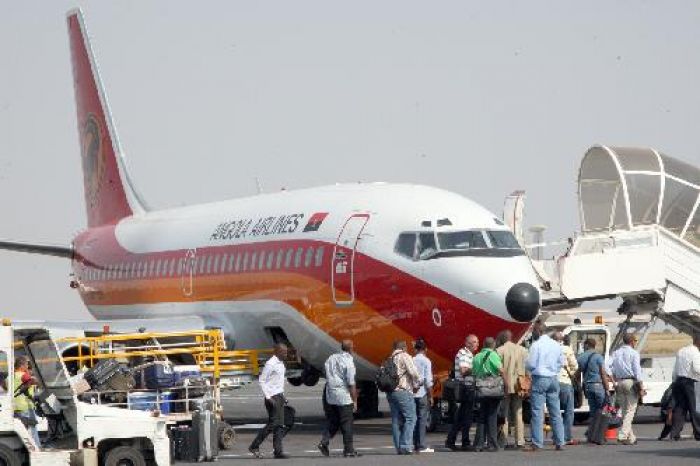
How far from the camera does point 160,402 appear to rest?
24.5 m

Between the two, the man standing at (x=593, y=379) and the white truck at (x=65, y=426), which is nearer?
the white truck at (x=65, y=426)

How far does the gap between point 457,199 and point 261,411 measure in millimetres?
12706

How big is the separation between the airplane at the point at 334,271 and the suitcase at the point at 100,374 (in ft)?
18.7

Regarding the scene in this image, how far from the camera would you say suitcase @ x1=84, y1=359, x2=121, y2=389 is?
76.9 ft

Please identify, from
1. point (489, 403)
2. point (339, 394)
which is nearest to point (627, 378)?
point (489, 403)

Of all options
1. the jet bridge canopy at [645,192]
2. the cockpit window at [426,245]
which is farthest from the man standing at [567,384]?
the jet bridge canopy at [645,192]

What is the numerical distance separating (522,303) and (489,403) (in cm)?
203

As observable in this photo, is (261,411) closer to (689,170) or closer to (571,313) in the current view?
(571,313)

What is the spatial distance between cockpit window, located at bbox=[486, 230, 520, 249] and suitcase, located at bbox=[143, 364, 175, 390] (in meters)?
5.73

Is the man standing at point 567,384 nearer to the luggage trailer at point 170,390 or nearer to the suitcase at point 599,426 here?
the suitcase at point 599,426

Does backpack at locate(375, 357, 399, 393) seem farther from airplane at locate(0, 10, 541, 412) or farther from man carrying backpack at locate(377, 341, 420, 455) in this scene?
airplane at locate(0, 10, 541, 412)

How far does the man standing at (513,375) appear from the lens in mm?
25062

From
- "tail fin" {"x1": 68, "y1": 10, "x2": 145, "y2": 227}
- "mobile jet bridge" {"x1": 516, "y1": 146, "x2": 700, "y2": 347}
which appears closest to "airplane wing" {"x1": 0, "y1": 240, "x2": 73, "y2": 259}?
"tail fin" {"x1": 68, "y1": 10, "x2": 145, "y2": 227}

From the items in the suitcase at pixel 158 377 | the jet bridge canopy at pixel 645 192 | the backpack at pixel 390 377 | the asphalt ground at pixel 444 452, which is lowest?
the asphalt ground at pixel 444 452
